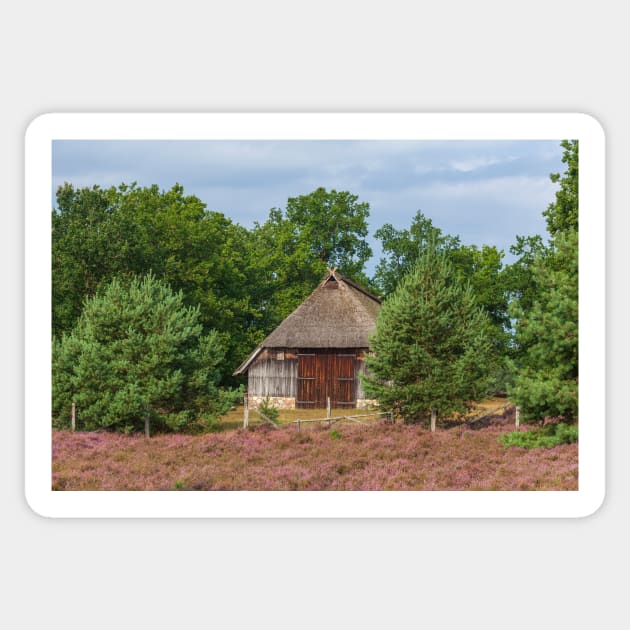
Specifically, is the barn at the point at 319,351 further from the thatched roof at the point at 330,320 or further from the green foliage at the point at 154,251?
the green foliage at the point at 154,251

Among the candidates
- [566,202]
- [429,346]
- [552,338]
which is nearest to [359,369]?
[429,346]

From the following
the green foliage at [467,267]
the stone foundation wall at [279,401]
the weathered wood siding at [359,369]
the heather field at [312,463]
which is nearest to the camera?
the heather field at [312,463]

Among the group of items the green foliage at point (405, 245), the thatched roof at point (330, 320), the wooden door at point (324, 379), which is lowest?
the wooden door at point (324, 379)

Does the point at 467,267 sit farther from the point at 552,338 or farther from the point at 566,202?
the point at 552,338

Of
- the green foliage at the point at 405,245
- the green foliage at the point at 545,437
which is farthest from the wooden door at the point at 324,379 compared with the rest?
the green foliage at the point at 545,437

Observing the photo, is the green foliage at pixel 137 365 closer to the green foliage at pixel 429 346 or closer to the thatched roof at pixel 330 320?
the green foliage at pixel 429 346

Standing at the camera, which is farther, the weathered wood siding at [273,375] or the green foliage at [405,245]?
the weathered wood siding at [273,375]

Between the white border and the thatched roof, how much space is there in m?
9.16

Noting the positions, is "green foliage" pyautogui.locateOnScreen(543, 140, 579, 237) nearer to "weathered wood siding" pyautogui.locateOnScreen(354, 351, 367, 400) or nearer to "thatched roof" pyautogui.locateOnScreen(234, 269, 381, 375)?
"weathered wood siding" pyautogui.locateOnScreen(354, 351, 367, 400)

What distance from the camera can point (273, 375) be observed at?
20047 mm

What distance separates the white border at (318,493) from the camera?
10.8 m

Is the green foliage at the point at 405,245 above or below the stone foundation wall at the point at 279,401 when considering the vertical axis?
above

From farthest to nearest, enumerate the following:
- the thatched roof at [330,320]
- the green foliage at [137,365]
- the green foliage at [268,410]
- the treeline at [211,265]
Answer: the thatched roof at [330,320] < the green foliage at [268,410] < the green foliage at [137,365] < the treeline at [211,265]
